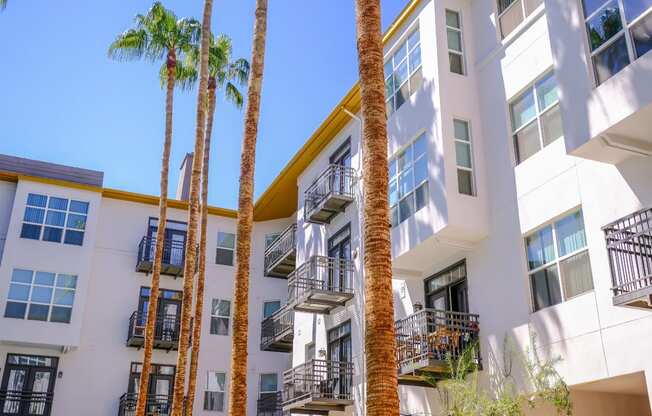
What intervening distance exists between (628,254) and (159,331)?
23.3m

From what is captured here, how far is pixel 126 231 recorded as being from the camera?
3303cm

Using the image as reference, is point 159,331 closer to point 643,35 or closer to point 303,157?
point 303,157

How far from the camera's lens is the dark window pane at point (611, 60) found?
473 inches

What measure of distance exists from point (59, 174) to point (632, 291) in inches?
1182

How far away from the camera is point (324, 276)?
83.2ft

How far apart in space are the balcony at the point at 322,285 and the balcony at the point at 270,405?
636 cm

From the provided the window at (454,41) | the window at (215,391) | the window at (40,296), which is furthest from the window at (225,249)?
the window at (454,41)

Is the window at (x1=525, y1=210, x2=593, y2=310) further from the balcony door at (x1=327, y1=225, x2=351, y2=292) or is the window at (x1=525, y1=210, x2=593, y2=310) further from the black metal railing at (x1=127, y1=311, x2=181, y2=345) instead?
the black metal railing at (x1=127, y1=311, x2=181, y2=345)

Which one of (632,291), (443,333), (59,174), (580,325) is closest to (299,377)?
(443,333)

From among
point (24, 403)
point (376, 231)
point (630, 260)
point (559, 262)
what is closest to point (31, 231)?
point (24, 403)

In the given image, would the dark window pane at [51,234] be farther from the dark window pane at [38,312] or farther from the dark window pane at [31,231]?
the dark window pane at [38,312]

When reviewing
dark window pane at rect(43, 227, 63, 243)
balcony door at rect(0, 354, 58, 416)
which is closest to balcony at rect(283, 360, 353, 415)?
balcony door at rect(0, 354, 58, 416)

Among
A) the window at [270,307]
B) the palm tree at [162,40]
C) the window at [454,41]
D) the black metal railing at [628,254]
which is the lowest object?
the black metal railing at [628,254]

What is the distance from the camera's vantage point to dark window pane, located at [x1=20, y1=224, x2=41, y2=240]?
3106 centimetres
